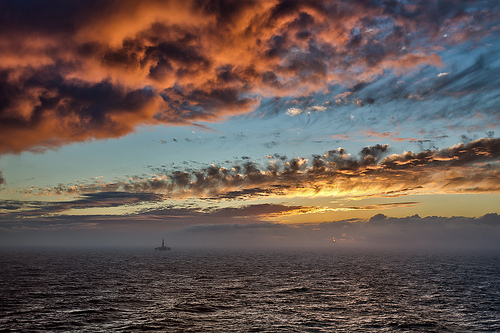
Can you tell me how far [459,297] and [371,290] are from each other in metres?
18.4

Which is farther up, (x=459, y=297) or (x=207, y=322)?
(x=207, y=322)

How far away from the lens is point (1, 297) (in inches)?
2448

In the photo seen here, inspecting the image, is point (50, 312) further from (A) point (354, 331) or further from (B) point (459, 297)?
(B) point (459, 297)

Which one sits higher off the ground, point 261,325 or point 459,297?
point 261,325

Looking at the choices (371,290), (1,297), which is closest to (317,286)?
(371,290)

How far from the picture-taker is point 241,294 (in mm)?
69188

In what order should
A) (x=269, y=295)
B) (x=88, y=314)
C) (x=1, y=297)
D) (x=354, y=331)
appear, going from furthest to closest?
1. (x=269, y=295)
2. (x=1, y=297)
3. (x=88, y=314)
4. (x=354, y=331)

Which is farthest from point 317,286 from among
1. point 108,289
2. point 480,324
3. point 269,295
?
point 108,289

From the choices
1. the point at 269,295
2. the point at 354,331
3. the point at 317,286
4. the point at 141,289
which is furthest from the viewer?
the point at 317,286

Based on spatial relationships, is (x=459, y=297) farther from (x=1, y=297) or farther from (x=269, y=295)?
(x=1, y=297)

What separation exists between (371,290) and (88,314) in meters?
62.7

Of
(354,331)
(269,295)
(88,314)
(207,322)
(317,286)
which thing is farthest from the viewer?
(317,286)

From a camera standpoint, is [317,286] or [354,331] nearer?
[354,331]

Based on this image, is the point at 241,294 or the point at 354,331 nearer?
the point at 354,331
